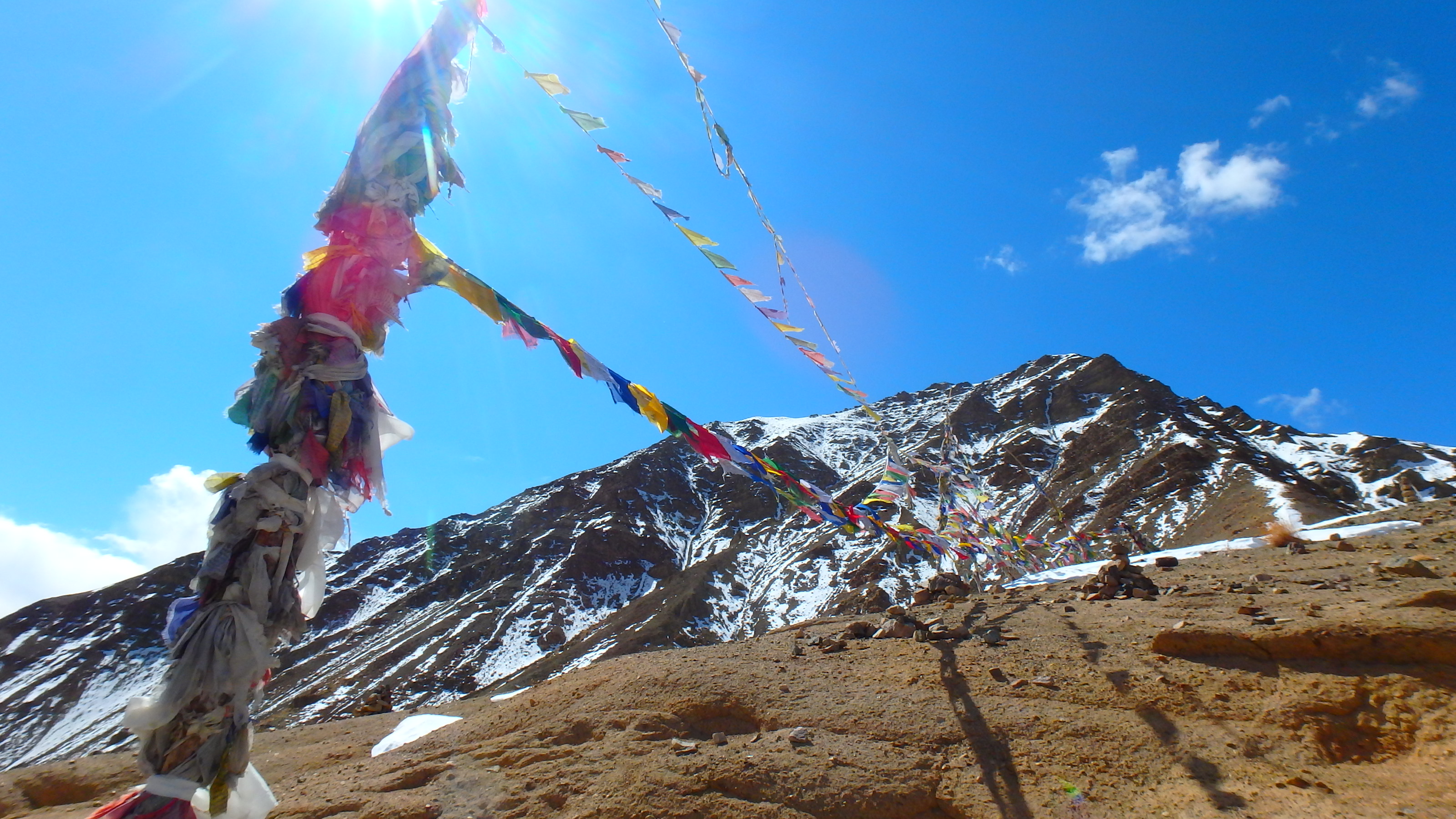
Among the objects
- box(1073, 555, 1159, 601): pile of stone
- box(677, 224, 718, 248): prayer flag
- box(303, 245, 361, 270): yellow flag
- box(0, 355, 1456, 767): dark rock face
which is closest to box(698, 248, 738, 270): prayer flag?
box(677, 224, 718, 248): prayer flag

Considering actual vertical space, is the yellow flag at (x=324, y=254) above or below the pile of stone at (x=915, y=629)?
above

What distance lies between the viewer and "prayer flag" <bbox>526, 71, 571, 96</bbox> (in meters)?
4.68

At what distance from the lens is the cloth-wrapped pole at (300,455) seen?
7.38ft

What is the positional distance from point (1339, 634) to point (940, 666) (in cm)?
301

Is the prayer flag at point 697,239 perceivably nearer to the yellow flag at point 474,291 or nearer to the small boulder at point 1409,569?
the yellow flag at point 474,291

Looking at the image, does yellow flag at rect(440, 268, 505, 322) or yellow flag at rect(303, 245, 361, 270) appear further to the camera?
yellow flag at rect(440, 268, 505, 322)

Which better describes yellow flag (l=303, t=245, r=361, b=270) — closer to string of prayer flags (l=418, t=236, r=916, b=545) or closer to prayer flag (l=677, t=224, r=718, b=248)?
string of prayer flags (l=418, t=236, r=916, b=545)

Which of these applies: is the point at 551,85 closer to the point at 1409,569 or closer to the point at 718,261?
the point at 718,261

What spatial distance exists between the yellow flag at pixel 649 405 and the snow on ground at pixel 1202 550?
26.0 feet

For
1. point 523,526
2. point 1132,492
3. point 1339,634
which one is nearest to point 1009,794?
→ point 1339,634

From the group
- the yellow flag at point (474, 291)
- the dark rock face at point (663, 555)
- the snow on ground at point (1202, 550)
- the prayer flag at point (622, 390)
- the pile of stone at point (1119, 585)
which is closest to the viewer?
the yellow flag at point (474, 291)

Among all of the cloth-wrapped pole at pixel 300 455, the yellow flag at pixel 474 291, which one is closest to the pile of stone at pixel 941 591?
the yellow flag at pixel 474 291

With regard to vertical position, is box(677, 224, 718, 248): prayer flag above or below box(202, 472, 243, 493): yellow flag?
above

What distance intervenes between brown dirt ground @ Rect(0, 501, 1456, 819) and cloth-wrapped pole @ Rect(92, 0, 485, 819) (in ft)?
8.95
